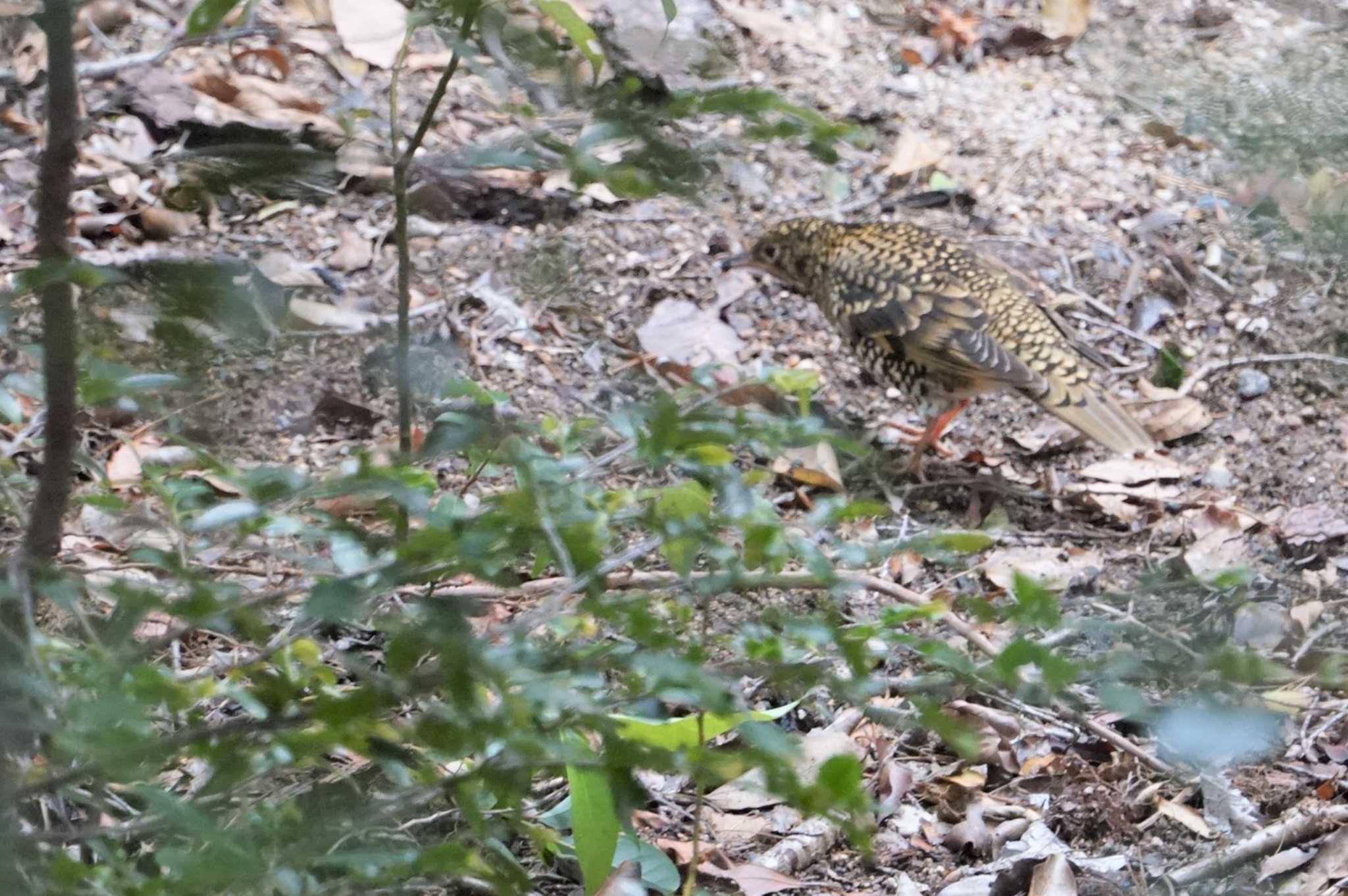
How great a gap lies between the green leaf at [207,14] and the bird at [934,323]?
360 centimetres

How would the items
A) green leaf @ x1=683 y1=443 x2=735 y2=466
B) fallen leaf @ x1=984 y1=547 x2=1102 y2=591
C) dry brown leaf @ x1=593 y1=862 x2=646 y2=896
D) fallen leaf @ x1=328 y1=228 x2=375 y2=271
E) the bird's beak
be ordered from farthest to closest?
1. the bird's beak
2. fallen leaf @ x1=328 y1=228 x2=375 y2=271
3. fallen leaf @ x1=984 y1=547 x2=1102 y2=591
4. dry brown leaf @ x1=593 y1=862 x2=646 y2=896
5. green leaf @ x1=683 y1=443 x2=735 y2=466

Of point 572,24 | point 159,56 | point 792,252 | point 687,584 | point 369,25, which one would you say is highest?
point 572,24

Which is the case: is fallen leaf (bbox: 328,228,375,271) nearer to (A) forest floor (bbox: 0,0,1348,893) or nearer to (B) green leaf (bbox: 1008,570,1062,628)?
(A) forest floor (bbox: 0,0,1348,893)

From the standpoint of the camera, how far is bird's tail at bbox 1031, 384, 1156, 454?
4719mm

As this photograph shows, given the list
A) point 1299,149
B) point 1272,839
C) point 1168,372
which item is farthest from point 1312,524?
point 1299,149

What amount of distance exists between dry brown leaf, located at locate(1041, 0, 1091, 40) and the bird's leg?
9.50ft

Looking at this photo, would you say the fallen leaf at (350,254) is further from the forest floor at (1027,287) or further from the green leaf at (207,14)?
the green leaf at (207,14)

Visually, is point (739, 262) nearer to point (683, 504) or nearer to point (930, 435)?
point (930, 435)

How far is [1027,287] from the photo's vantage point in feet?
18.1

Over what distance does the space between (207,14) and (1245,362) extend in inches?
182

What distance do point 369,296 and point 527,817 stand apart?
233cm

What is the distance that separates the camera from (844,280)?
206 inches

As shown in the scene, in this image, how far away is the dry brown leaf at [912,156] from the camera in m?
6.35

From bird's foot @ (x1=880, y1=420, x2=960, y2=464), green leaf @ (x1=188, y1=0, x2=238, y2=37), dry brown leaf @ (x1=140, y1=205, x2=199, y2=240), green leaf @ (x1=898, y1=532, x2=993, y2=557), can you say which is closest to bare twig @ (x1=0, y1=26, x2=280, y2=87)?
green leaf @ (x1=188, y1=0, x2=238, y2=37)
